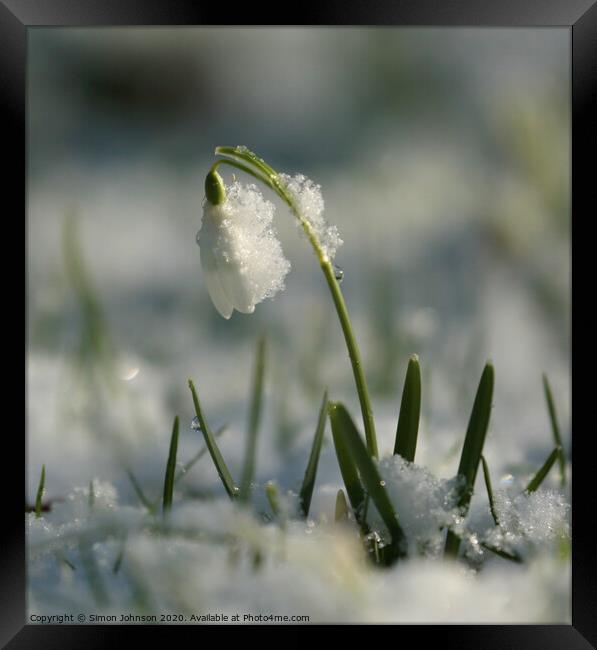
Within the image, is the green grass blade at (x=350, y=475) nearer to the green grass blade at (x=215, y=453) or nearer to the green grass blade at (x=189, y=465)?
the green grass blade at (x=215, y=453)

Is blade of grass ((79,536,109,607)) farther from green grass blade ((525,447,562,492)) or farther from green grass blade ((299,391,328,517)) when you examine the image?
green grass blade ((525,447,562,492))

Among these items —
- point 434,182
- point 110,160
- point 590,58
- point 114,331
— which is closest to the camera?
point 590,58

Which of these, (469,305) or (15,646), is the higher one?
(469,305)

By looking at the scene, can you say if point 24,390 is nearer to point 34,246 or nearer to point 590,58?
point 34,246

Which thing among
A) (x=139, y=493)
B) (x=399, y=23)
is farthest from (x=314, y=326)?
(x=399, y=23)

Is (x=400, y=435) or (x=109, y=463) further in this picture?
(x=109, y=463)

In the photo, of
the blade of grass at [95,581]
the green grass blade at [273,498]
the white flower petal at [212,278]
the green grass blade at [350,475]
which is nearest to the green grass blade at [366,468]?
the green grass blade at [350,475]

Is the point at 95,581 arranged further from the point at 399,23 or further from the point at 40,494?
the point at 399,23

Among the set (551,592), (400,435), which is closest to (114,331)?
(400,435)
